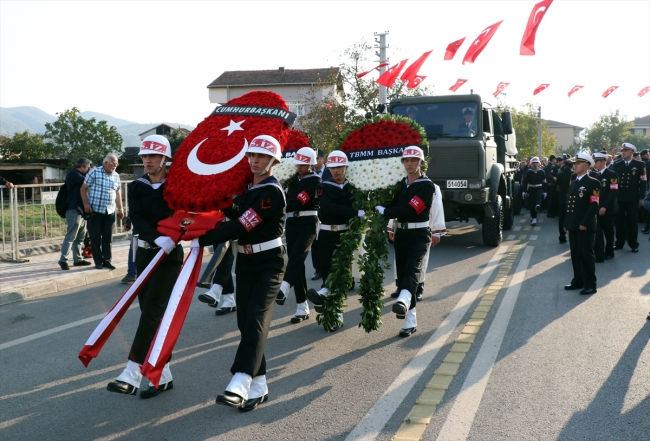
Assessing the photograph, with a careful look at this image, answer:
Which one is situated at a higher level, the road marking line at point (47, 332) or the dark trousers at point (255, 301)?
the dark trousers at point (255, 301)

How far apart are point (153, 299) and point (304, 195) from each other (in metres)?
2.76

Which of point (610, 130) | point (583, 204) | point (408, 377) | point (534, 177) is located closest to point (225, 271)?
point (408, 377)

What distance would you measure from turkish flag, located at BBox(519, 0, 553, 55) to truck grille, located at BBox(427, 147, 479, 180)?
2135 millimetres

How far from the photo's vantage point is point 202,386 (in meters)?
5.23

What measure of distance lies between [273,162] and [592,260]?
19.0 feet

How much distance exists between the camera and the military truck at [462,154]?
13.5 meters

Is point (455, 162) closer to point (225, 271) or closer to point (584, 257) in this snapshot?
point (584, 257)

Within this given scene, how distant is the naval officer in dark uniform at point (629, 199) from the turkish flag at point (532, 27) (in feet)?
11.0

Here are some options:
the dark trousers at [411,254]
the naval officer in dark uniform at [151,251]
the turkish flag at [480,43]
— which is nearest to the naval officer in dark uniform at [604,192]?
the turkish flag at [480,43]

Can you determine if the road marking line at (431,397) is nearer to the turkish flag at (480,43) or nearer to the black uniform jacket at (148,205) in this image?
the black uniform jacket at (148,205)

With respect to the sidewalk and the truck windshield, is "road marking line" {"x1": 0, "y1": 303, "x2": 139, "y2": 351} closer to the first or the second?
the sidewalk

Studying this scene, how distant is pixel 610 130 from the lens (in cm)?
8244

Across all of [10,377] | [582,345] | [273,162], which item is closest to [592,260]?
[582,345]

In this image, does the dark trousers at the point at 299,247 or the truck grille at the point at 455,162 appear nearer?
the dark trousers at the point at 299,247
